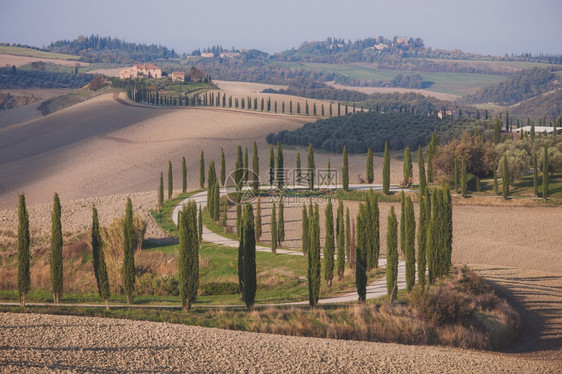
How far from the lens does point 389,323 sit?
98.8 feet

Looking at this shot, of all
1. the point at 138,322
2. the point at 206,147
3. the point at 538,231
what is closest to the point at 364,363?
the point at 138,322

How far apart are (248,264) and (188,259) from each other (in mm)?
2827

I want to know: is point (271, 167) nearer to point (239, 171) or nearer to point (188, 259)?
point (239, 171)

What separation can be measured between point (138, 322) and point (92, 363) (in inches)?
192

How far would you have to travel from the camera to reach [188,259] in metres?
31.8

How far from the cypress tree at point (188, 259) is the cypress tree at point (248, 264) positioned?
7.41ft

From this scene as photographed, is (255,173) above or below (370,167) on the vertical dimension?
below

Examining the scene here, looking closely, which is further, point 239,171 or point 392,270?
point 239,171

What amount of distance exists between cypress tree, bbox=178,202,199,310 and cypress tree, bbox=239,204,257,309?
2259 millimetres

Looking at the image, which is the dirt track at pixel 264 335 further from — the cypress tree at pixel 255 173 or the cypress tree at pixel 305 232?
the cypress tree at pixel 255 173

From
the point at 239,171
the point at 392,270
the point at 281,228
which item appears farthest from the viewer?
the point at 239,171

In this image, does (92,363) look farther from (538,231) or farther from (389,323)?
(538,231)

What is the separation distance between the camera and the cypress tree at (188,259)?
102ft

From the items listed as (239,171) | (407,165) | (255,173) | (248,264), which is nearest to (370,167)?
(407,165)
